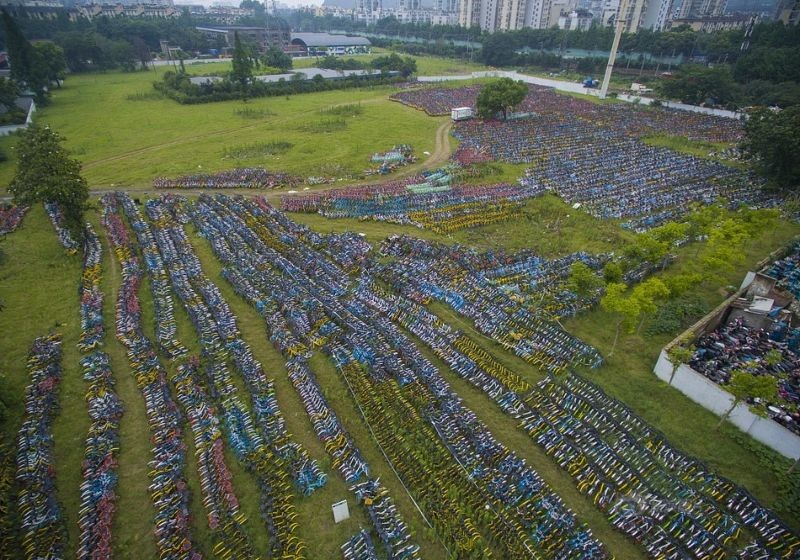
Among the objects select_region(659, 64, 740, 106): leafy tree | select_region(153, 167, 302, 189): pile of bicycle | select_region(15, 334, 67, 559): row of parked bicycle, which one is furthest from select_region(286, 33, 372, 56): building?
select_region(15, 334, 67, 559): row of parked bicycle

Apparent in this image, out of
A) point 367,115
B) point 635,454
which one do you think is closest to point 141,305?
point 635,454

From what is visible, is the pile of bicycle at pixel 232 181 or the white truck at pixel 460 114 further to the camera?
the white truck at pixel 460 114

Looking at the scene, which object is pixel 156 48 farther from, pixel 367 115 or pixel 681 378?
pixel 681 378

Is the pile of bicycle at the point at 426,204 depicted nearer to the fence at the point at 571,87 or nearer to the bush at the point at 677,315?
the bush at the point at 677,315

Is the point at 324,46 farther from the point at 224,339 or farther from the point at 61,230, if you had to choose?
the point at 224,339

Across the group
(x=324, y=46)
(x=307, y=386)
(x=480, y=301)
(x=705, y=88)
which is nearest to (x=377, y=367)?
(x=307, y=386)

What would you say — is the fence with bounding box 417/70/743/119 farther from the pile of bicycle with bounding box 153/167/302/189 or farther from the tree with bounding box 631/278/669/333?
the pile of bicycle with bounding box 153/167/302/189

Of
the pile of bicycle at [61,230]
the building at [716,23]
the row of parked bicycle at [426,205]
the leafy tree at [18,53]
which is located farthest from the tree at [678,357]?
the building at [716,23]
